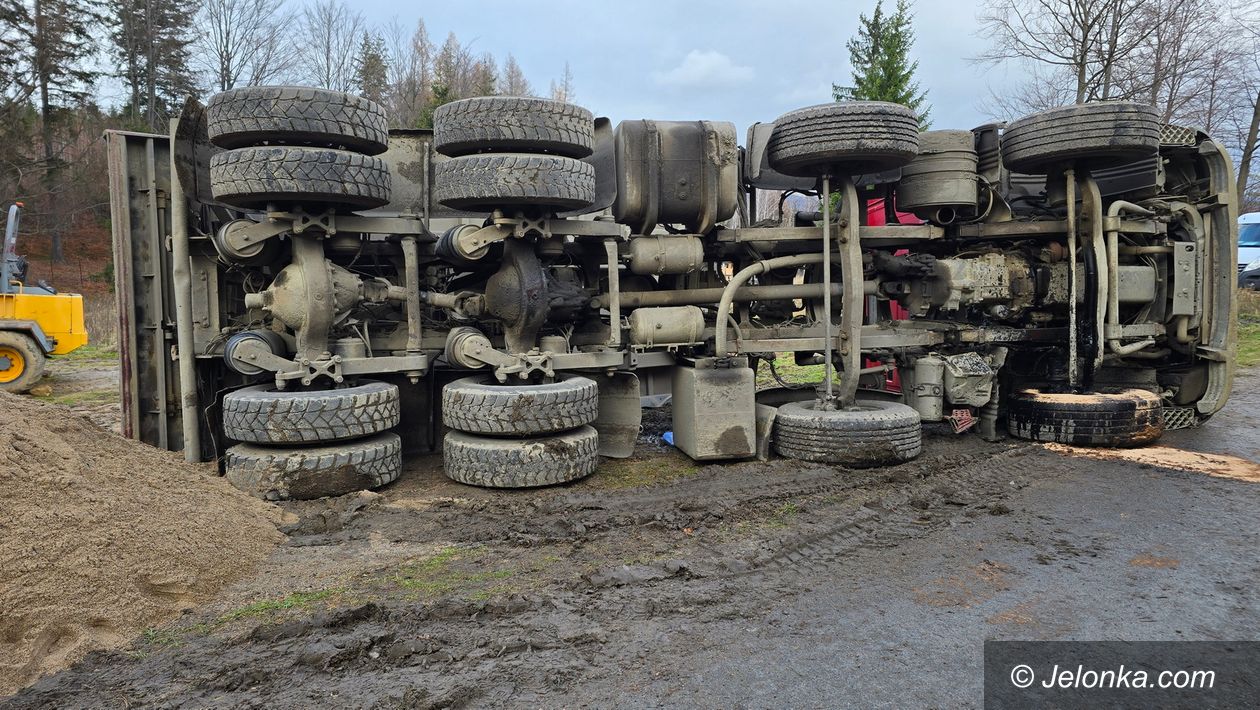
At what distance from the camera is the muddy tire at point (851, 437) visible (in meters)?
5.26

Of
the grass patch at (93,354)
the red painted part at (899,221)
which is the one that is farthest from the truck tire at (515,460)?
the grass patch at (93,354)

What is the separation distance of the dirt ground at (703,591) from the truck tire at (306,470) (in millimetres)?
161

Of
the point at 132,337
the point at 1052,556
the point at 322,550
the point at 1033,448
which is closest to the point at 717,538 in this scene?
the point at 1052,556

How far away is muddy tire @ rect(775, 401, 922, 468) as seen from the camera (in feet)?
17.3

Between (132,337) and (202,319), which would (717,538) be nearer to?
(202,319)

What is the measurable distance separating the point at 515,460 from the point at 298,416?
128 cm

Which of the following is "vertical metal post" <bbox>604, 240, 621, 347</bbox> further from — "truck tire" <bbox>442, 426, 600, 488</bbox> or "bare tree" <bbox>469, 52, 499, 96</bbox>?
"bare tree" <bbox>469, 52, 499, 96</bbox>

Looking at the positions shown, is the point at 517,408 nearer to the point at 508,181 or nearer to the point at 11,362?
the point at 508,181

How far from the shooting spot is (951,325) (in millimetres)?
6305

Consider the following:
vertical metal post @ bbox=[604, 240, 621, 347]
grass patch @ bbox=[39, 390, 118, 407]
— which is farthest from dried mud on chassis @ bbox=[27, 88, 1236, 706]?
grass patch @ bbox=[39, 390, 118, 407]

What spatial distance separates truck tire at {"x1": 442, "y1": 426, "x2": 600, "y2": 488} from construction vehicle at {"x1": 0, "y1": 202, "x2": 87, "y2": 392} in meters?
9.00

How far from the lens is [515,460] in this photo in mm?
4719

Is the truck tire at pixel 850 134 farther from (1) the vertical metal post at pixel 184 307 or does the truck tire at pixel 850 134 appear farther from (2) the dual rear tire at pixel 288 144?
(1) the vertical metal post at pixel 184 307

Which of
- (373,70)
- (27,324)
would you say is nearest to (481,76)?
(373,70)
